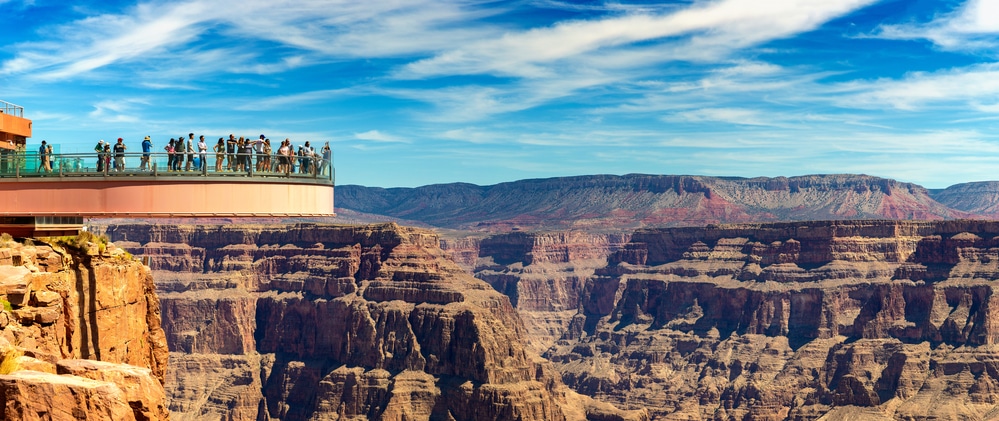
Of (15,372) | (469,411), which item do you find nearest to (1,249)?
(15,372)

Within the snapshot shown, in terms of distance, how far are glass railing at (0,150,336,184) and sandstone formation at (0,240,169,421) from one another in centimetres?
223

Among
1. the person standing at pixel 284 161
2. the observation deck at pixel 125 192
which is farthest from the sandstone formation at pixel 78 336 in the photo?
the person standing at pixel 284 161

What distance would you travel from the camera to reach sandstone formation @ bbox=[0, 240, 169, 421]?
21.3m

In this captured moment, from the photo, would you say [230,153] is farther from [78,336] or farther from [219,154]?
[78,336]

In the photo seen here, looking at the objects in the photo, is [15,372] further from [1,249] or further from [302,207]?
[302,207]

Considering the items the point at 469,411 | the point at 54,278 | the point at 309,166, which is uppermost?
the point at 309,166

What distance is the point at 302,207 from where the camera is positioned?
1378 inches

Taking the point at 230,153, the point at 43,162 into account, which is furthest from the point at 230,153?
the point at 43,162

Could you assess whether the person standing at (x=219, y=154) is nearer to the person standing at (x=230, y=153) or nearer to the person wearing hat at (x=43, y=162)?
the person standing at (x=230, y=153)

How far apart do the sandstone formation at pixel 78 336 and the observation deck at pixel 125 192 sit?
1.40 metres

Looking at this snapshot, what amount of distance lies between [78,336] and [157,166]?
5.83m

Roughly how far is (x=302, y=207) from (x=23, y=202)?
7.06 metres

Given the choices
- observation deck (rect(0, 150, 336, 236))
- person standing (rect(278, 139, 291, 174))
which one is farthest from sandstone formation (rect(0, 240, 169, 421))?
person standing (rect(278, 139, 291, 174))

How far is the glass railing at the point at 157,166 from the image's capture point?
33.9m
